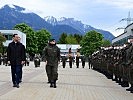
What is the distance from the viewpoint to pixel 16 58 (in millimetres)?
17484

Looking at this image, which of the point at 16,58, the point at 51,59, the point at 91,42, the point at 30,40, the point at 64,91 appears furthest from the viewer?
the point at 91,42

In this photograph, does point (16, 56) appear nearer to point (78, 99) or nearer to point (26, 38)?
point (78, 99)

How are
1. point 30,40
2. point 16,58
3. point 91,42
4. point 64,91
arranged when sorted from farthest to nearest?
point 91,42 < point 30,40 < point 16,58 < point 64,91

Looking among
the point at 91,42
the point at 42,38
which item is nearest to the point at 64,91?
the point at 91,42

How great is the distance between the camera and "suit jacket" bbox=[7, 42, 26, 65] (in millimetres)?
17484

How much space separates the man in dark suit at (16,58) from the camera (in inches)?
688

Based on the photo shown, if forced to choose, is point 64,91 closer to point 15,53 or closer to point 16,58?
point 16,58

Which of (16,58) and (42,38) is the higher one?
(42,38)

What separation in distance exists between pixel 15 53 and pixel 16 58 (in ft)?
0.70

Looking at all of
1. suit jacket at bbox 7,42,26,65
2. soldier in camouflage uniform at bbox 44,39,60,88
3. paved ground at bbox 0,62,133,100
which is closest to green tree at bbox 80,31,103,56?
paved ground at bbox 0,62,133,100

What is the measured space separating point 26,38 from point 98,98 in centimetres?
11162

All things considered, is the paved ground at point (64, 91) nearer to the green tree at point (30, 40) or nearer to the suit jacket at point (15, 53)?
the suit jacket at point (15, 53)

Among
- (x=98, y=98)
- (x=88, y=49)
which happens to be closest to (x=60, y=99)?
→ (x=98, y=98)

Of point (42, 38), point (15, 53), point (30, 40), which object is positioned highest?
point (42, 38)
